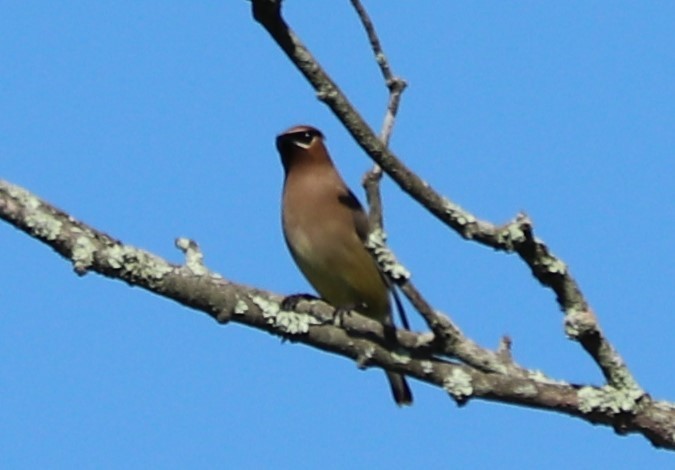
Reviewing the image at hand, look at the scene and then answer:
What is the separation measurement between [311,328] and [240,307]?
8.0 inches

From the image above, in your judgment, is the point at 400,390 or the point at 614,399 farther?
the point at 400,390

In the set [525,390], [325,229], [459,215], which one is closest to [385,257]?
[459,215]

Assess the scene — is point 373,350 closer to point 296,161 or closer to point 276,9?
point 276,9

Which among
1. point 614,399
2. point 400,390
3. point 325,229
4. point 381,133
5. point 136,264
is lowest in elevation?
point 614,399

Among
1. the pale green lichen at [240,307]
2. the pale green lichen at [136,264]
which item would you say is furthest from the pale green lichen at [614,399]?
the pale green lichen at [136,264]

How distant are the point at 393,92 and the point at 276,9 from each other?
690 mm

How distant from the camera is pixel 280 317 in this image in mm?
3627

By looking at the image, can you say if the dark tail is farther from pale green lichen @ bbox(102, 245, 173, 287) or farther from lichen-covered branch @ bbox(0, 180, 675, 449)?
pale green lichen @ bbox(102, 245, 173, 287)

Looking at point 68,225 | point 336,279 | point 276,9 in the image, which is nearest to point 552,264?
point 276,9

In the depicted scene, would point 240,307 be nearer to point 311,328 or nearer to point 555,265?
point 311,328

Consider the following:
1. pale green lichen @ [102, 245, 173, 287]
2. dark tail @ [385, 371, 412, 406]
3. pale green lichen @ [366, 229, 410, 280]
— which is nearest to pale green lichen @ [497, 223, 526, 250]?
pale green lichen @ [366, 229, 410, 280]

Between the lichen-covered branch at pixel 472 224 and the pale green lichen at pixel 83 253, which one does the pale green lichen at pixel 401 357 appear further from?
the pale green lichen at pixel 83 253

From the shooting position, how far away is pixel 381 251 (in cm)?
350

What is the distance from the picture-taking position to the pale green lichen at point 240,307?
11.9 feet
